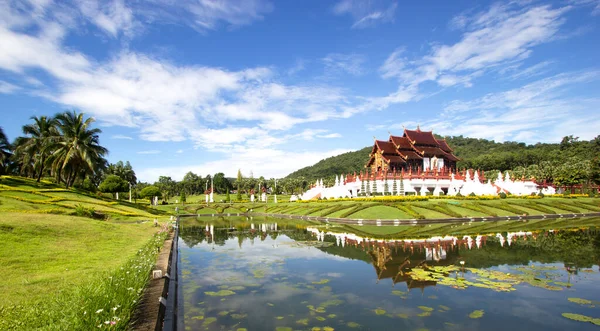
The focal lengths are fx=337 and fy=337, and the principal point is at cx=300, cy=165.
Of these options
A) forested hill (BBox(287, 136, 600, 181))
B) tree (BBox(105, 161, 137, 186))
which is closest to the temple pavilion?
forested hill (BBox(287, 136, 600, 181))

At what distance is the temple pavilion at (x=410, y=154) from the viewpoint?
47.1m

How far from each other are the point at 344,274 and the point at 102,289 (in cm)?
756

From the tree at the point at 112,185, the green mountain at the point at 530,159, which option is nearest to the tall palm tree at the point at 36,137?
the tree at the point at 112,185

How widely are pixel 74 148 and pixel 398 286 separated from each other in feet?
129

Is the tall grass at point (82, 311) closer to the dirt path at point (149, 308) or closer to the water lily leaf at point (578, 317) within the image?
the dirt path at point (149, 308)

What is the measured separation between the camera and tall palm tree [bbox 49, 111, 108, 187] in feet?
123

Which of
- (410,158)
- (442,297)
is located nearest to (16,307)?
(442,297)

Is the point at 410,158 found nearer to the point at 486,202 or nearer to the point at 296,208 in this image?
the point at 486,202

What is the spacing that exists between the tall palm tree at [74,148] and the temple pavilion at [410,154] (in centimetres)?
3576

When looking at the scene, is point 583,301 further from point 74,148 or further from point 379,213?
point 74,148

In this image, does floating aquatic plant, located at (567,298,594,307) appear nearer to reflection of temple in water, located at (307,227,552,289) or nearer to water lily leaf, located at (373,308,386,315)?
reflection of temple in water, located at (307,227,552,289)

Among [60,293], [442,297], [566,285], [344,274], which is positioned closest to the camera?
[60,293]

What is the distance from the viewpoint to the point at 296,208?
155 feet

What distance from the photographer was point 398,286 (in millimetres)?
9938
